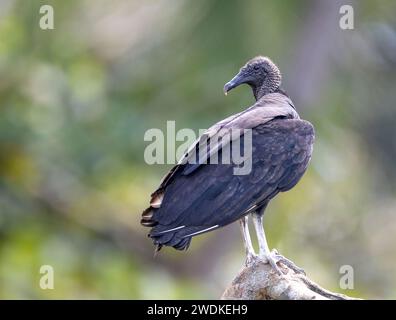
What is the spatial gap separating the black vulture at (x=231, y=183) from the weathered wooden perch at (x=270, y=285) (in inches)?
3.3

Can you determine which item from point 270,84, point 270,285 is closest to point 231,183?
point 270,285

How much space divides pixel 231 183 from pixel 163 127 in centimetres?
923

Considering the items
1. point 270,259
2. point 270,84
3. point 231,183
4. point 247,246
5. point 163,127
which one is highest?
point 163,127

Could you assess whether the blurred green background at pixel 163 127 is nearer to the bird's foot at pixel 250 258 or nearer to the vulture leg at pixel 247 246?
the vulture leg at pixel 247 246

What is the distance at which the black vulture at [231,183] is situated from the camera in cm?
605

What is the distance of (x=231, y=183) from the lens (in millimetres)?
6223

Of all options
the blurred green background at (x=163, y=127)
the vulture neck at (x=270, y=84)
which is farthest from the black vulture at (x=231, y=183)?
the blurred green background at (x=163, y=127)

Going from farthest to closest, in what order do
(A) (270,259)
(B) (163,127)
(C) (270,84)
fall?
(B) (163,127)
(C) (270,84)
(A) (270,259)

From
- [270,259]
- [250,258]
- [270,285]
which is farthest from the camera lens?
[250,258]

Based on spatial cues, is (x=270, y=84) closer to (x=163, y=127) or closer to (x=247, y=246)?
(x=247, y=246)

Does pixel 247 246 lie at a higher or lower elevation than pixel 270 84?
lower

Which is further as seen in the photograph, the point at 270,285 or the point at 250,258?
the point at 250,258
